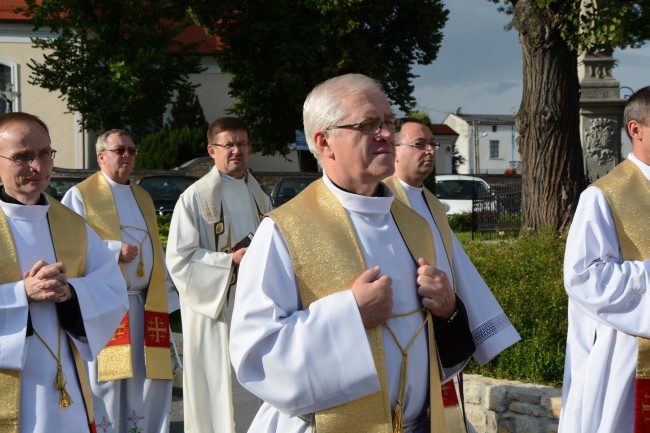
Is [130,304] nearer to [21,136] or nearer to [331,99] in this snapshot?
[21,136]

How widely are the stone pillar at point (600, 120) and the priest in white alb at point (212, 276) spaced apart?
12094mm

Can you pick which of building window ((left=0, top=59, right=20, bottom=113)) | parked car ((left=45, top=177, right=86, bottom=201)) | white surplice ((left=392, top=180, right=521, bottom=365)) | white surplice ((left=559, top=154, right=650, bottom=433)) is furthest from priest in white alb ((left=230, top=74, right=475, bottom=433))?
building window ((left=0, top=59, right=20, bottom=113))

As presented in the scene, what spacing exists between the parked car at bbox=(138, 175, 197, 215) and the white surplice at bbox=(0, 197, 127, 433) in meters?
17.9

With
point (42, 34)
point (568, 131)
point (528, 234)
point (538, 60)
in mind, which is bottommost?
point (528, 234)

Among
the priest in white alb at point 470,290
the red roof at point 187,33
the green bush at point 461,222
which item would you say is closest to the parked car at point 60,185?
the green bush at point 461,222

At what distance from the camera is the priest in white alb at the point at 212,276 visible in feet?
19.7

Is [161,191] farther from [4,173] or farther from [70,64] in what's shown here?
[4,173]

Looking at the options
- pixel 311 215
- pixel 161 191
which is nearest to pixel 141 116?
pixel 161 191

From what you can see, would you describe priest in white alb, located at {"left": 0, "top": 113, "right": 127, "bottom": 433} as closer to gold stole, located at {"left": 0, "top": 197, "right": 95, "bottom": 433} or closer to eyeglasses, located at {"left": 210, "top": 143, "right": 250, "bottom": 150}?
gold stole, located at {"left": 0, "top": 197, "right": 95, "bottom": 433}

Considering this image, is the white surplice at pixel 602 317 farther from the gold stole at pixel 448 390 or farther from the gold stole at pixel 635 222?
the gold stole at pixel 448 390

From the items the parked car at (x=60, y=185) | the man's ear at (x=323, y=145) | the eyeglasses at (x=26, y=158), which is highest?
the parked car at (x=60, y=185)

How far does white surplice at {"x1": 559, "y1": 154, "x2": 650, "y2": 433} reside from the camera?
12.2ft

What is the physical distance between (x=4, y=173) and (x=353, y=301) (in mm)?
2078

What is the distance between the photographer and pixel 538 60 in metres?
11.7
